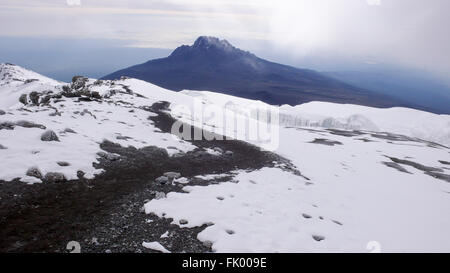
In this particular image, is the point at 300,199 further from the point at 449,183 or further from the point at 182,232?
the point at 449,183

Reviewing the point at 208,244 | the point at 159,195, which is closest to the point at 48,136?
the point at 159,195

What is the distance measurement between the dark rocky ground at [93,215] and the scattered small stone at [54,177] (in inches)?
12.7

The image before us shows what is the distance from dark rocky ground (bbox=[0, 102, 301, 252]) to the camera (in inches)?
360

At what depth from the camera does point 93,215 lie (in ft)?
36.5

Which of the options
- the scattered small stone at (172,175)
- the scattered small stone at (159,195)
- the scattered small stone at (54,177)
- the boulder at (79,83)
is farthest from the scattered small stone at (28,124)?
the boulder at (79,83)

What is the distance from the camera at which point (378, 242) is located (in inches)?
495

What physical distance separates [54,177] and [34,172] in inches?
37.6

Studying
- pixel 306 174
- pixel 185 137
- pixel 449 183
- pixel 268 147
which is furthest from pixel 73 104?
pixel 449 183

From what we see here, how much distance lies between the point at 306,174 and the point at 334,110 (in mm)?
101313

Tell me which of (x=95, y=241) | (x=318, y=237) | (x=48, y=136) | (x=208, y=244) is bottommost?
(x=318, y=237)

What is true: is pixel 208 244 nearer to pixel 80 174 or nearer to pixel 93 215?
pixel 93 215

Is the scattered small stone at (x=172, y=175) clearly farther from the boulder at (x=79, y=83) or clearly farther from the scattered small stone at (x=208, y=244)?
the boulder at (x=79, y=83)

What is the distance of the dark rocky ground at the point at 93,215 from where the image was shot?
30.0 ft

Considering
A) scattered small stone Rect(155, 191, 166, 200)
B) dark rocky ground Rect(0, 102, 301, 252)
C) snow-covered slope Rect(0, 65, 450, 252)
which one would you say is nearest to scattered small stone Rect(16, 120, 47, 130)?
snow-covered slope Rect(0, 65, 450, 252)
